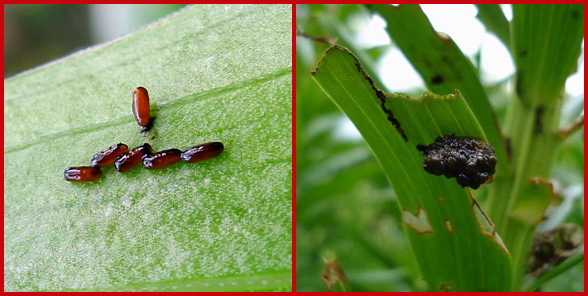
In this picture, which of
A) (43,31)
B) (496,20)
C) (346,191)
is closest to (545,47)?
(496,20)

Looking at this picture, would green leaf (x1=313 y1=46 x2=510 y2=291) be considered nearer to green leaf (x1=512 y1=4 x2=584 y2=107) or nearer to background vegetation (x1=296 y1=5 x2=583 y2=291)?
green leaf (x1=512 y1=4 x2=584 y2=107)

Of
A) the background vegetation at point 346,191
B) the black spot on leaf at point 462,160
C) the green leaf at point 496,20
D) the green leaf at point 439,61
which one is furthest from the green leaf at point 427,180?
the background vegetation at point 346,191

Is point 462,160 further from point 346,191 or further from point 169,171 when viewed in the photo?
point 346,191

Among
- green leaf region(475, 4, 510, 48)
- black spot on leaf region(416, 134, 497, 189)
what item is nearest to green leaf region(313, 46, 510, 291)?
black spot on leaf region(416, 134, 497, 189)

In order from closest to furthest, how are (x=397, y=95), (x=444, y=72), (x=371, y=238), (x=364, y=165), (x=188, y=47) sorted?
(x=397, y=95), (x=444, y=72), (x=188, y=47), (x=364, y=165), (x=371, y=238)

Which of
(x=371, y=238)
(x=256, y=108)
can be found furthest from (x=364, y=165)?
(x=256, y=108)

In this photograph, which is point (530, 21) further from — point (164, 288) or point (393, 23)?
point (164, 288)
